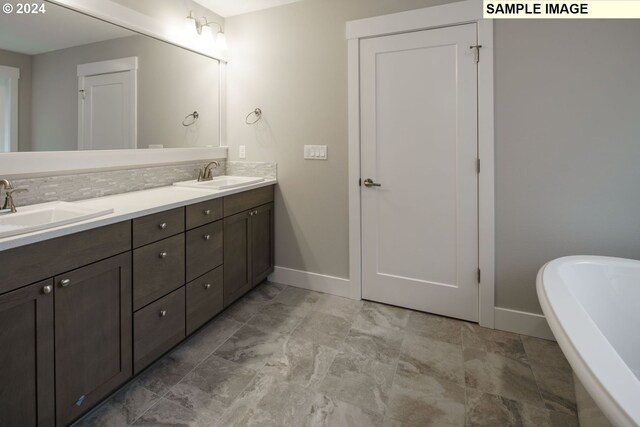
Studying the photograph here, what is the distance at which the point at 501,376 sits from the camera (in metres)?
1.79

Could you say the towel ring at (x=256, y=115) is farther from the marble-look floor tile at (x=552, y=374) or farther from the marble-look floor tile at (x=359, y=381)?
the marble-look floor tile at (x=552, y=374)

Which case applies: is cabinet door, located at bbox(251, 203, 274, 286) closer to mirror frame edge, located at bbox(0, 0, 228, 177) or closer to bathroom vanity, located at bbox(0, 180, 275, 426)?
bathroom vanity, located at bbox(0, 180, 275, 426)

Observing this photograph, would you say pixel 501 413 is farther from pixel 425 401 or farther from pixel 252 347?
pixel 252 347

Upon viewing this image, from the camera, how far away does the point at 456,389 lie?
1.70 meters

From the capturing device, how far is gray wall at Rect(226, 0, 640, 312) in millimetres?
1916

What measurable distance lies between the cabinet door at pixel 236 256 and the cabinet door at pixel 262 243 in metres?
0.07

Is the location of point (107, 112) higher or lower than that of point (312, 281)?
higher

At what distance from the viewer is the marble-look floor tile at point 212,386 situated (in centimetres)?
158

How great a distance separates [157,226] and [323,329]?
124 centimetres

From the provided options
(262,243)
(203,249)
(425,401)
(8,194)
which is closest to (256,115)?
(262,243)

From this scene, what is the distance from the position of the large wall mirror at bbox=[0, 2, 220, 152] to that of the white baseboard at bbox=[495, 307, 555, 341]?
2.64 meters

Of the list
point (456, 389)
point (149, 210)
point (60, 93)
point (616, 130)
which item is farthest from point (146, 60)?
point (616, 130)

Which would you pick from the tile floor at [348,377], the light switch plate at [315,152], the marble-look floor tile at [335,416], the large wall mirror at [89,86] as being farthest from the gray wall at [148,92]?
the marble-look floor tile at [335,416]

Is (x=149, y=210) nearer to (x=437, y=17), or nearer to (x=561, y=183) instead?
(x=437, y=17)
